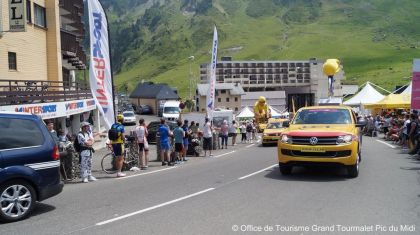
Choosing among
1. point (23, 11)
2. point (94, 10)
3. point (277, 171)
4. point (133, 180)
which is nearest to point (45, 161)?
point (133, 180)

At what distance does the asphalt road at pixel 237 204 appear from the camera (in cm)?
715

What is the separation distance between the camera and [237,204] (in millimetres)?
8711

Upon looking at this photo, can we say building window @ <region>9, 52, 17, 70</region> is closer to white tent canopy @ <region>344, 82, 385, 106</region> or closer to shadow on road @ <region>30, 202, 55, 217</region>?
shadow on road @ <region>30, 202, 55, 217</region>

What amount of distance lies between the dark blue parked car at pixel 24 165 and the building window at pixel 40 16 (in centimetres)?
2048

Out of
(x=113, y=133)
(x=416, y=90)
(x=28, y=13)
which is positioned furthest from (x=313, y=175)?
(x=28, y=13)

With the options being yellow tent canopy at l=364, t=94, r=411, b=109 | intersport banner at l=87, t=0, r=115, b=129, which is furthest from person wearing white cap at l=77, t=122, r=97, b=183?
yellow tent canopy at l=364, t=94, r=411, b=109

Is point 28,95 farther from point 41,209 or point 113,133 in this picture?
point 41,209

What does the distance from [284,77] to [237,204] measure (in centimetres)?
12575

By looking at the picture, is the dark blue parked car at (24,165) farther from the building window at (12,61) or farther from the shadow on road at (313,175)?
the building window at (12,61)

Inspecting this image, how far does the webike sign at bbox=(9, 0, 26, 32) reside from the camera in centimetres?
1966

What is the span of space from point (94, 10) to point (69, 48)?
59.6ft

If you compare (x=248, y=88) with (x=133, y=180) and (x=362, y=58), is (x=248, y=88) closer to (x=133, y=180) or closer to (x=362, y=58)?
(x=362, y=58)

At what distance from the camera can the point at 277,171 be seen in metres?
13.2

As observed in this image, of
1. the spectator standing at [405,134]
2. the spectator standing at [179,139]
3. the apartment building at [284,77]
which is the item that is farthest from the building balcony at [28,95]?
the apartment building at [284,77]
